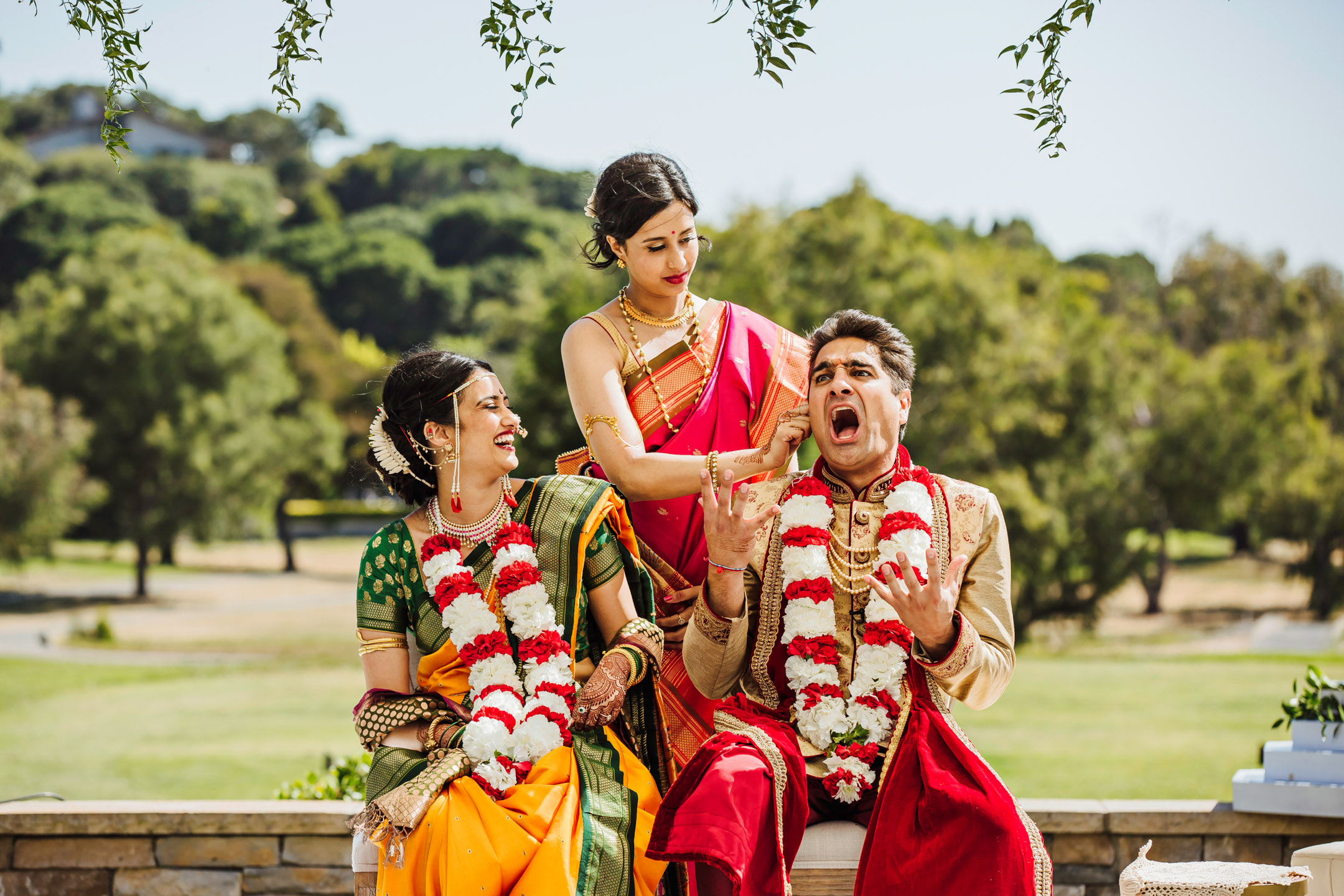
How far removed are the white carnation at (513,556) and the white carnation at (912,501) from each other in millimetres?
1087

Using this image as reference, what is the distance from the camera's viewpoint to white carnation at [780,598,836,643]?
339 centimetres

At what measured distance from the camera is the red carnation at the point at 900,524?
3.44 meters

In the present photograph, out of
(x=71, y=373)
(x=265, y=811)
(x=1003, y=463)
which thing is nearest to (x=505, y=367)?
(x=71, y=373)

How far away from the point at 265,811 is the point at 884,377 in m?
2.81

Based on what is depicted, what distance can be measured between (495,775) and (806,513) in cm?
117

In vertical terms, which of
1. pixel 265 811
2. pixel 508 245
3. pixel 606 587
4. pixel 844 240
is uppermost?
pixel 508 245

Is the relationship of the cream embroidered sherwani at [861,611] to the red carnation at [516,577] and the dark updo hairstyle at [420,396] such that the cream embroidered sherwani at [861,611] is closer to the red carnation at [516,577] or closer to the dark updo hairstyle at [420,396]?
the red carnation at [516,577]

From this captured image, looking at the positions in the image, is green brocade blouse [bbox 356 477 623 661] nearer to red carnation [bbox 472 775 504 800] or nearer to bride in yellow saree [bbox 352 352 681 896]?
bride in yellow saree [bbox 352 352 681 896]

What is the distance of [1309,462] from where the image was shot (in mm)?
28938

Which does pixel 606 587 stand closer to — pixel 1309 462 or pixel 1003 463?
pixel 1003 463

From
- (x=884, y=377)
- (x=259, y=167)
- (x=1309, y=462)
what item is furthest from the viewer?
(x=259, y=167)

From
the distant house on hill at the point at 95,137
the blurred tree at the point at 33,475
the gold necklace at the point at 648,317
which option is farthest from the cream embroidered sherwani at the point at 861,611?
the distant house on hill at the point at 95,137

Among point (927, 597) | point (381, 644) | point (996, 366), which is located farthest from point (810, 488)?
point (996, 366)

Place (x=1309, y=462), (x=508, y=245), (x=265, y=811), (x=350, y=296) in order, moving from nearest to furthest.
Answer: (x=265, y=811), (x=1309, y=462), (x=350, y=296), (x=508, y=245)
